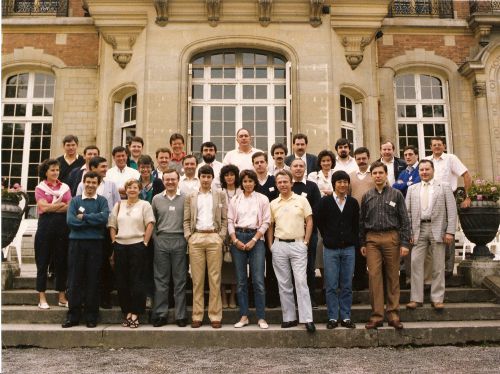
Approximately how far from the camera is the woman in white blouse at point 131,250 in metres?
5.04

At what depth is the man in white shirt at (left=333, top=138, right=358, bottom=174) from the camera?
6016 mm

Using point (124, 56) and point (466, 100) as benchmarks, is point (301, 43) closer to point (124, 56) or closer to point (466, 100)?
point (124, 56)

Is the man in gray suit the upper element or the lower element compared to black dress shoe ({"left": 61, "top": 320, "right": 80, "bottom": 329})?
upper

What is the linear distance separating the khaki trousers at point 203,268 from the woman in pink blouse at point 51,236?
5.03 feet

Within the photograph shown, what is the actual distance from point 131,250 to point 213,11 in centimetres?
639

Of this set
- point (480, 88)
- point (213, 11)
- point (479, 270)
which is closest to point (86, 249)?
point (479, 270)

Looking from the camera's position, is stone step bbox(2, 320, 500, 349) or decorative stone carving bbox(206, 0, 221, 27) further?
decorative stone carving bbox(206, 0, 221, 27)

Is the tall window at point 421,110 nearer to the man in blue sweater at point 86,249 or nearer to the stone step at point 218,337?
the stone step at point 218,337

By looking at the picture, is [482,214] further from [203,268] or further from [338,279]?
[203,268]

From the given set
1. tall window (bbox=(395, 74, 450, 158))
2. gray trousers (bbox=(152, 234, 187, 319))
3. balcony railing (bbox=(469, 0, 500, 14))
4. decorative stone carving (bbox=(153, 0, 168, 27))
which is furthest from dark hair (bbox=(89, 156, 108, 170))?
balcony railing (bbox=(469, 0, 500, 14))

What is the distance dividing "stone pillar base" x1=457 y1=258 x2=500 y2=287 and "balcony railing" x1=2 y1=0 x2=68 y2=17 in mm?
10610

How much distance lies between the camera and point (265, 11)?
32.0 ft

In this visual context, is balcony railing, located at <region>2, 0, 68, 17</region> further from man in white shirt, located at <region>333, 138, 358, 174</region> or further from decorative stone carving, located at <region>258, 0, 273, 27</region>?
man in white shirt, located at <region>333, 138, 358, 174</region>

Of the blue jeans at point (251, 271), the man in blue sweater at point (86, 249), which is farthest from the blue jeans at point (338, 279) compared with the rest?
the man in blue sweater at point (86, 249)
